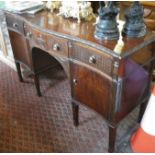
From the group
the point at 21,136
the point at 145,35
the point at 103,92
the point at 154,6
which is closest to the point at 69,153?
the point at 21,136

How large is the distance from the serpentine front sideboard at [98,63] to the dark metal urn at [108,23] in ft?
0.15

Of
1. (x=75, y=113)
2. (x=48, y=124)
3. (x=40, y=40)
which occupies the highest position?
(x=40, y=40)

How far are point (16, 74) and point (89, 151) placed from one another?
4.44ft

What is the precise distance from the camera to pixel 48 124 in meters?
1.87

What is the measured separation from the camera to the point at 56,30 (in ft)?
4.88

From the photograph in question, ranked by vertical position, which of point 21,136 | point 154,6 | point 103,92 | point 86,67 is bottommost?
point 21,136

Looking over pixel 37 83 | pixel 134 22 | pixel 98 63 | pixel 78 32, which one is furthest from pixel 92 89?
pixel 37 83

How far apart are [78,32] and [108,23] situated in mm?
236

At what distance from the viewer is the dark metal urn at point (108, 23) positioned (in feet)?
4.03

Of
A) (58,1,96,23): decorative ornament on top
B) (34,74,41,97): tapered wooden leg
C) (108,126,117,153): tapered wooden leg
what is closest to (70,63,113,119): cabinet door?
(108,126,117,153): tapered wooden leg

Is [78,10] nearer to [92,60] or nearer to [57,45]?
[57,45]

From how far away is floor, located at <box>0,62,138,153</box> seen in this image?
1678 millimetres

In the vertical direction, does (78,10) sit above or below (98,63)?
above

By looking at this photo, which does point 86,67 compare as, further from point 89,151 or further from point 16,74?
point 16,74
